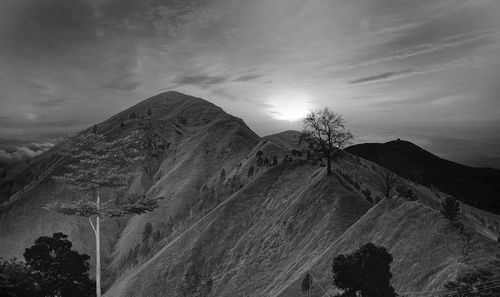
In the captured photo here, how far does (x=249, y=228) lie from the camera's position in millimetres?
74000

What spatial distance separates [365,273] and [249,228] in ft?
131

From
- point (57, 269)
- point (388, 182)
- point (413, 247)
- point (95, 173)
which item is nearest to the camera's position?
point (413, 247)

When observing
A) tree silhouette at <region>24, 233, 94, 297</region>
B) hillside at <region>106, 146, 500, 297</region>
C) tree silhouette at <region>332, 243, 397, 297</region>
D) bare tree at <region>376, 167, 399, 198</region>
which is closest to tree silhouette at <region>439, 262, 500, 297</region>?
hillside at <region>106, 146, 500, 297</region>

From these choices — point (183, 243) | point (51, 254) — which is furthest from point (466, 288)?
point (51, 254)

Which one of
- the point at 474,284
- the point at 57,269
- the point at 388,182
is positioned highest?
the point at 388,182

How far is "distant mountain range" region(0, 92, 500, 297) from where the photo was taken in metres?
38.2

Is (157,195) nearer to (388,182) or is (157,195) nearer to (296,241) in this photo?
(296,241)

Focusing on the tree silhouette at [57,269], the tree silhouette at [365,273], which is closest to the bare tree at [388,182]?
the tree silhouette at [365,273]

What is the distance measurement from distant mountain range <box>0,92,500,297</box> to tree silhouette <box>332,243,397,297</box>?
154 centimetres

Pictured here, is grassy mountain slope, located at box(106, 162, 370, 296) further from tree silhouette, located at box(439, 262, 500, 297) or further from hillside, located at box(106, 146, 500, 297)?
tree silhouette, located at box(439, 262, 500, 297)

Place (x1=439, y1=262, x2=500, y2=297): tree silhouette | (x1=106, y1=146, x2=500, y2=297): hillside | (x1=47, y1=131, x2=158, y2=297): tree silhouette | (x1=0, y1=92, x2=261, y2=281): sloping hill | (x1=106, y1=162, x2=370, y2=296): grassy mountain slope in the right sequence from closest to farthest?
(x1=439, y1=262, x2=500, y2=297): tree silhouette
(x1=106, y1=146, x2=500, y2=297): hillside
(x1=47, y1=131, x2=158, y2=297): tree silhouette
(x1=106, y1=162, x2=370, y2=296): grassy mountain slope
(x1=0, y1=92, x2=261, y2=281): sloping hill

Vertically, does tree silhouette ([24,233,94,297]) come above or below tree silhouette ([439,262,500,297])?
below

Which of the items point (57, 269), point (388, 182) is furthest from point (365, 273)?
point (57, 269)

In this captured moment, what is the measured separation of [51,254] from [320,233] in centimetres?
4752
